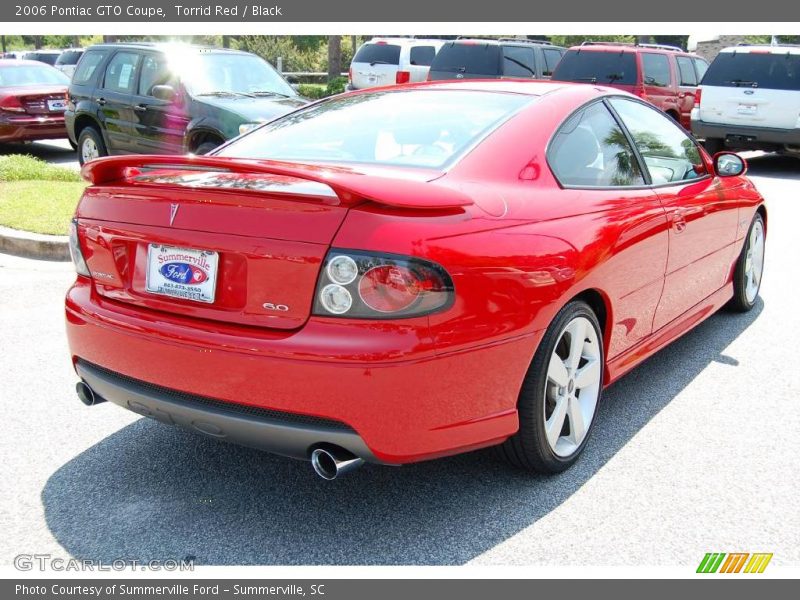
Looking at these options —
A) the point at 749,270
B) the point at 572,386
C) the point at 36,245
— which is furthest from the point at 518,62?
the point at 572,386

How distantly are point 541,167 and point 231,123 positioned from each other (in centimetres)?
668

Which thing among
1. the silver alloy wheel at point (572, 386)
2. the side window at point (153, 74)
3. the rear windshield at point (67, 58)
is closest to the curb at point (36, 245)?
the side window at point (153, 74)

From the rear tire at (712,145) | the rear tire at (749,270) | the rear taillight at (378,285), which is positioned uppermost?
the rear taillight at (378,285)

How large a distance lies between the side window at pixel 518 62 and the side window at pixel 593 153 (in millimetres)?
12550

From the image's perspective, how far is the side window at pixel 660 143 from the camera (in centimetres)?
436

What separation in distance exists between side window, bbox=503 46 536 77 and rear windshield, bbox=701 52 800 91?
355cm

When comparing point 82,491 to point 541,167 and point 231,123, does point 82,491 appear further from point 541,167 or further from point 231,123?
point 231,123

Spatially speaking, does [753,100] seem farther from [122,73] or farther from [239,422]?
[239,422]

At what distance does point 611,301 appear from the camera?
12.1ft

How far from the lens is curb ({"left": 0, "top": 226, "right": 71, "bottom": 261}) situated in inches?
283

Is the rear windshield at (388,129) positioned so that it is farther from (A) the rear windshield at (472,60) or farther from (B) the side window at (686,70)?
(B) the side window at (686,70)

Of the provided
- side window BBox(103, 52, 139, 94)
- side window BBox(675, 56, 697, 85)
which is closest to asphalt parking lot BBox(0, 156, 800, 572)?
side window BBox(103, 52, 139, 94)

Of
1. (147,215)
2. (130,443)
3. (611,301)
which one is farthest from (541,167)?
(130,443)

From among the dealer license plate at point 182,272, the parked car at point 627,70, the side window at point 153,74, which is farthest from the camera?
the parked car at point 627,70
